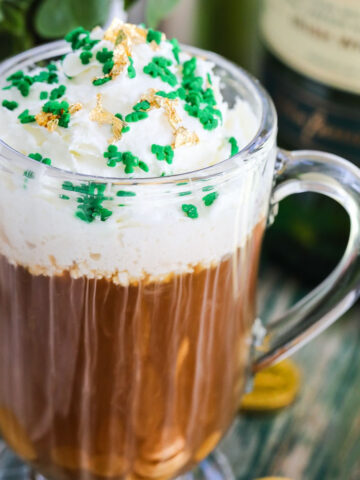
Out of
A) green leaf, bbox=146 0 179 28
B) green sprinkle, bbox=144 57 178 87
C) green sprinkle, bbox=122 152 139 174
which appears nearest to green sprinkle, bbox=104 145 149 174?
green sprinkle, bbox=122 152 139 174

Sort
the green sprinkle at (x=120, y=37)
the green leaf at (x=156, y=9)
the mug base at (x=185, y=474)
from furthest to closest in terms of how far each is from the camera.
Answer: the mug base at (x=185, y=474), the green leaf at (x=156, y=9), the green sprinkle at (x=120, y=37)

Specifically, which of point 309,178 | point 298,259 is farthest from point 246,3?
point 309,178

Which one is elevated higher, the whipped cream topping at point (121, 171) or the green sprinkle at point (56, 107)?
the green sprinkle at point (56, 107)

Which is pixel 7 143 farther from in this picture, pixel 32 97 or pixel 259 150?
pixel 259 150

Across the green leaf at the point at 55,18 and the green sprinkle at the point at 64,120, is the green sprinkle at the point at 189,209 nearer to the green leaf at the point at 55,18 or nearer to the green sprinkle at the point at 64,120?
the green sprinkle at the point at 64,120

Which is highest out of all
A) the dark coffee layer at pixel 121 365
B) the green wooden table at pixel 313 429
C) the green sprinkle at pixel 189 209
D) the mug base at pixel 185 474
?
the green sprinkle at pixel 189 209

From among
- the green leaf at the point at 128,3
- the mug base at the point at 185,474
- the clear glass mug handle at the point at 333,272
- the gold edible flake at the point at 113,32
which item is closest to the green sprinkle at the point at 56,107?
the gold edible flake at the point at 113,32

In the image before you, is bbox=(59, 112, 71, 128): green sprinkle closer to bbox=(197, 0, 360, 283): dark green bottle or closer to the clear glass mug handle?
the clear glass mug handle
